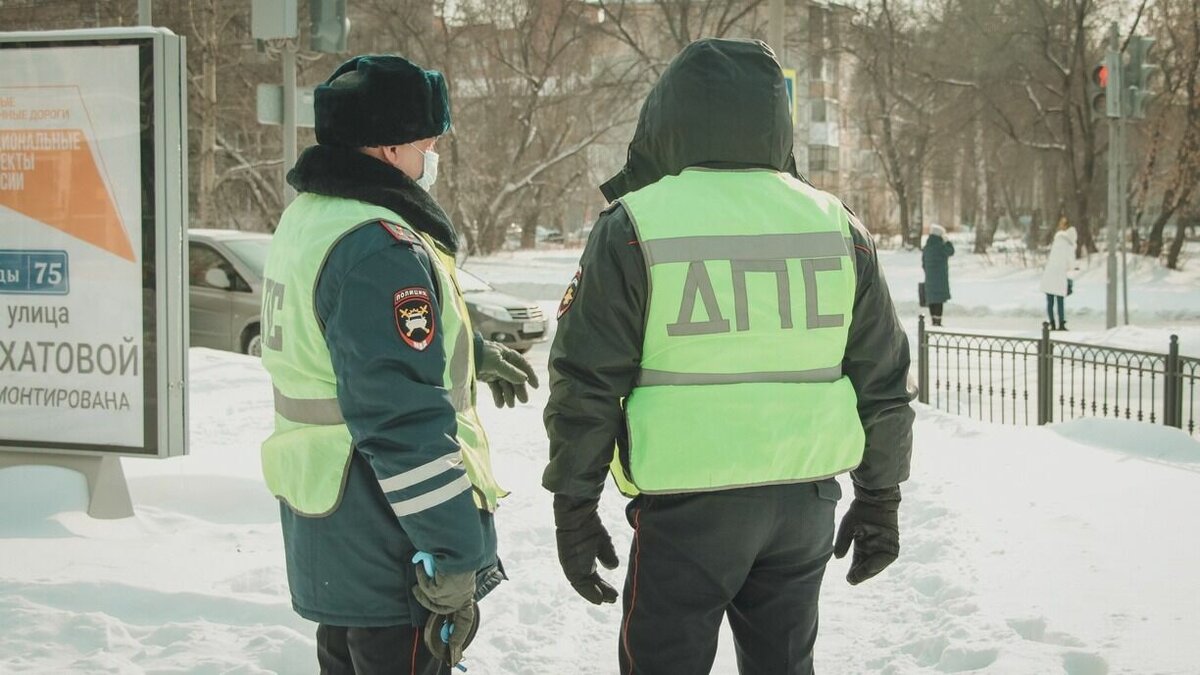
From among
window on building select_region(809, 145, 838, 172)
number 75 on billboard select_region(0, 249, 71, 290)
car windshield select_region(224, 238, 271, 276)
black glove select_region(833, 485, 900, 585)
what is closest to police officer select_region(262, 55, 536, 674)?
black glove select_region(833, 485, 900, 585)

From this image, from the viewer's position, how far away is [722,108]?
2.99 meters

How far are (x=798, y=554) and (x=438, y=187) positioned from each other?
34.8 metres

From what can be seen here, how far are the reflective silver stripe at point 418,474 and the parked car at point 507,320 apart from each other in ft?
40.0

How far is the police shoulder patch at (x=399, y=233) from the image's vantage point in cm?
270

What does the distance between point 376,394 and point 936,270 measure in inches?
704

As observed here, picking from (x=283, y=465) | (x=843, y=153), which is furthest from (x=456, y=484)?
(x=843, y=153)

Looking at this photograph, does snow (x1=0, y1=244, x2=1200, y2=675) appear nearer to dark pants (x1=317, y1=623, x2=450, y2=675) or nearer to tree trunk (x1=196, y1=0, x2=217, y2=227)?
dark pants (x1=317, y1=623, x2=450, y2=675)

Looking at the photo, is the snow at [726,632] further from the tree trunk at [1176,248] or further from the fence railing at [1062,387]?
the tree trunk at [1176,248]

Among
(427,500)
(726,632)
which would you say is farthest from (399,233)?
(726,632)

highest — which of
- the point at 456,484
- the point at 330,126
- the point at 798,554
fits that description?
the point at 330,126

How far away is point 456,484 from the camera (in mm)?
2643

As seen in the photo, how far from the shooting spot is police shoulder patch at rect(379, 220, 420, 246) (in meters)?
2.70

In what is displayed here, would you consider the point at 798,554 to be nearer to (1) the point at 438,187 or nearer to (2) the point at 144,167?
(2) the point at 144,167

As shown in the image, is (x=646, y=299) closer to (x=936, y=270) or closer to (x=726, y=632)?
(x=726, y=632)
